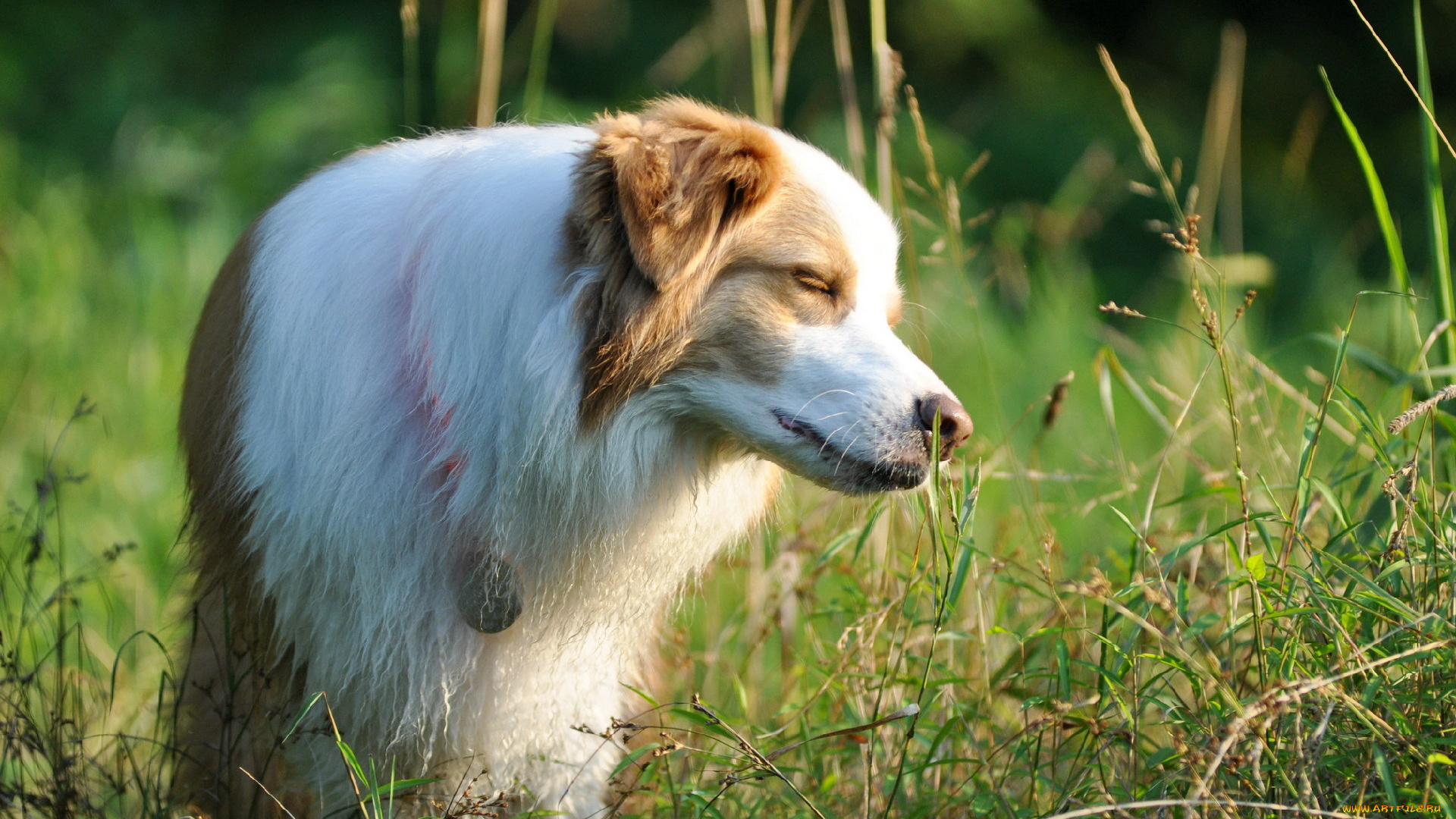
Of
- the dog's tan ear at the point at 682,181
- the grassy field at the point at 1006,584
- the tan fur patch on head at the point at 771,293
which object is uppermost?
the dog's tan ear at the point at 682,181

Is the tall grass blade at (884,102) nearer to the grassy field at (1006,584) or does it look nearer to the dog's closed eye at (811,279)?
the grassy field at (1006,584)

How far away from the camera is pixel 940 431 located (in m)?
2.11

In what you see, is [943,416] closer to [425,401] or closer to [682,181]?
[682,181]

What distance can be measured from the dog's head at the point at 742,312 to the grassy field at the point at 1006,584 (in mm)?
193

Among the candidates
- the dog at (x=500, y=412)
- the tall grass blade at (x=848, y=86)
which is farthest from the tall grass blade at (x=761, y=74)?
the dog at (x=500, y=412)

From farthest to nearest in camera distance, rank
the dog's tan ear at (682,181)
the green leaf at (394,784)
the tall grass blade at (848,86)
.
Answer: the tall grass blade at (848,86) → the dog's tan ear at (682,181) → the green leaf at (394,784)

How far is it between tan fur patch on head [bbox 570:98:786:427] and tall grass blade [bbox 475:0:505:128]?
123 cm

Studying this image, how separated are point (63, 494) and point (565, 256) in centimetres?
296

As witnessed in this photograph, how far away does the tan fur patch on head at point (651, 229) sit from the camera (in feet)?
6.64

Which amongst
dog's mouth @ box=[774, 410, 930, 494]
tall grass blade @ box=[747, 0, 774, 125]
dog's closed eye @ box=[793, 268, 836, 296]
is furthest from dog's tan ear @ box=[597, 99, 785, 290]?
tall grass blade @ box=[747, 0, 774, 125]

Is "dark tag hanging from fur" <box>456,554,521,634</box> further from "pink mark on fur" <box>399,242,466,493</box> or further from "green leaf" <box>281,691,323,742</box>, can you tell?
"green leaf" <box>281,691,323,742</box>

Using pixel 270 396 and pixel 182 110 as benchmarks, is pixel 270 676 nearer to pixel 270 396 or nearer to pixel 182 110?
pixel 270 396

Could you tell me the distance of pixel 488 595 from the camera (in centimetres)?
223

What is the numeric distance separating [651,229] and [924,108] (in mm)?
6091
